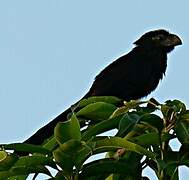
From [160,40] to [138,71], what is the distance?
672 mm

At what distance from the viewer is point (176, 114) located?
2.31m

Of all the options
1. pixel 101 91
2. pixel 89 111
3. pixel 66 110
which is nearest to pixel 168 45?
pixel 101 91

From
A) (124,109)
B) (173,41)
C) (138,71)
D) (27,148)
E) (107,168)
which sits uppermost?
(173,41)

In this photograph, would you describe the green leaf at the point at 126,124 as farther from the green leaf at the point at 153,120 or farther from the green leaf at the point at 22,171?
the green leaf at the point at 22,171

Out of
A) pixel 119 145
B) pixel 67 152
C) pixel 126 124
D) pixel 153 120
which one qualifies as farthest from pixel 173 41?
pixel 67 152

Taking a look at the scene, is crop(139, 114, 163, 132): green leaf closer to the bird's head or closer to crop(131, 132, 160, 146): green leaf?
crop(131, 132, 160, 146): green leaf

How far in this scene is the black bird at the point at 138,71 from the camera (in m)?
6.84

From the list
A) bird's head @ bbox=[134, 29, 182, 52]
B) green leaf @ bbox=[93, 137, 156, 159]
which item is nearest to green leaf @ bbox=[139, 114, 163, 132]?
green leaf @ bbox=[93, 137, 156, 159]

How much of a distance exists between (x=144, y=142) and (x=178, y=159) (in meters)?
0.13

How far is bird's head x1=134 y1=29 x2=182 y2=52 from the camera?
737 centimetres

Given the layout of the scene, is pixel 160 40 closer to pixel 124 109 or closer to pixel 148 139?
pixel 124 109

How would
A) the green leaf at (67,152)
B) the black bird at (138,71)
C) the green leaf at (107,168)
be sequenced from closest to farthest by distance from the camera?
the green leaf at (67,152), the green leaf at (107,168), the black bird at (138,71)

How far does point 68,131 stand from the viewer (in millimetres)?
2012

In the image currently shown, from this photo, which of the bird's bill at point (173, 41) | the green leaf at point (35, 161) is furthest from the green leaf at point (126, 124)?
the bird's bill at point (173, 41)
